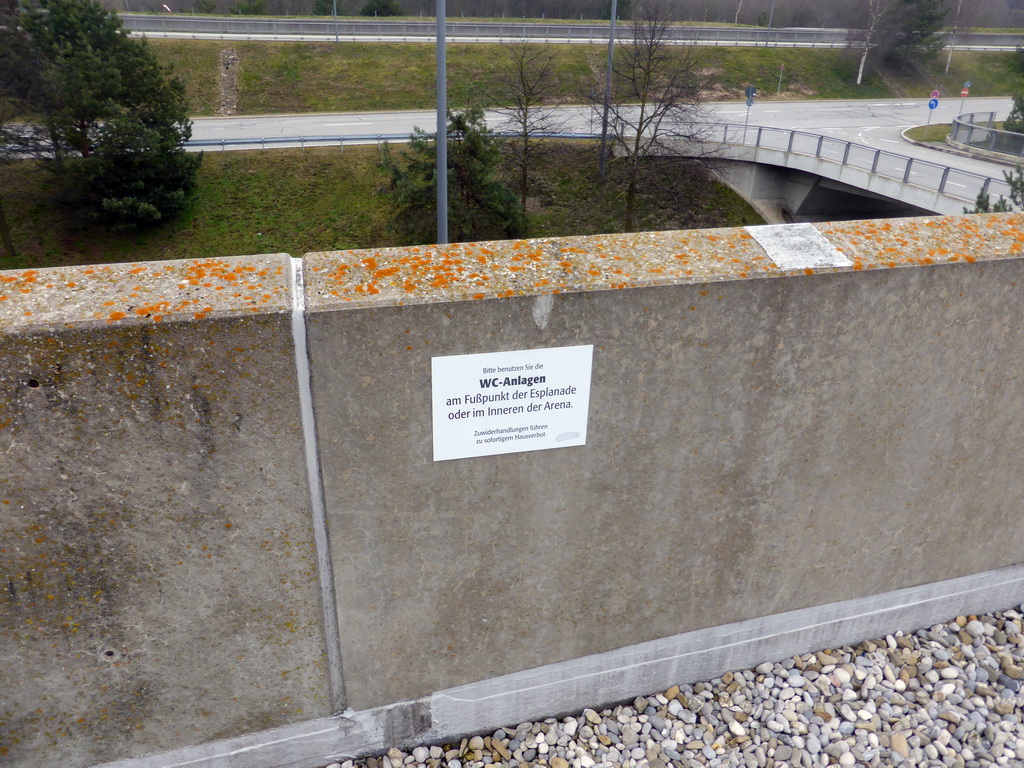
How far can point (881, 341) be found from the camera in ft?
11.4

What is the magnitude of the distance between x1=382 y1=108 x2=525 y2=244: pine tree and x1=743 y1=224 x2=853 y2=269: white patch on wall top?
14150 millimetres

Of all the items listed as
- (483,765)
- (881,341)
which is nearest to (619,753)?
(483,765)

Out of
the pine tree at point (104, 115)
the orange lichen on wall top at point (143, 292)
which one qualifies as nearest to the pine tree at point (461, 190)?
the pine tree at point (104, 115)

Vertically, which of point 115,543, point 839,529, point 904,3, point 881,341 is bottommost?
point 839,529

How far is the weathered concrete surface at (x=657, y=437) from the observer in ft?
9.56

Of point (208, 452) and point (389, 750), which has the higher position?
point (208, 452)

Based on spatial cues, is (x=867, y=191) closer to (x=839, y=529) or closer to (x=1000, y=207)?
(x=1000, y=207)

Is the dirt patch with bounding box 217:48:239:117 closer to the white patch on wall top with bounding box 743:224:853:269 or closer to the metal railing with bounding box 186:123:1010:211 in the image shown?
→ the metal railing with bounding box 186:123:1010:211

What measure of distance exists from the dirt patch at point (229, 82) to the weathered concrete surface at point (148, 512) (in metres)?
31.7

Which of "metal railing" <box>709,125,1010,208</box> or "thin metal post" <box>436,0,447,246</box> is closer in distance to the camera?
"thin metal post" <box>436,0,447,246</box>

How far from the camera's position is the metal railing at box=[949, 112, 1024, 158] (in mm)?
22438

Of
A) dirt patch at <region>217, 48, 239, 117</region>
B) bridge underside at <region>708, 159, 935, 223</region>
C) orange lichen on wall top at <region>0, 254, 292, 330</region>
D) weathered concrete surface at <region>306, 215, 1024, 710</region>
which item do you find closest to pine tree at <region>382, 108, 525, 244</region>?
bridge underside at <region>708, 159, 935, 223</region>

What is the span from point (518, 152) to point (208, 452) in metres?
23.0

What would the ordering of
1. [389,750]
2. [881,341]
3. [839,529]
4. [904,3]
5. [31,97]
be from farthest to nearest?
[904,3] < [31,97] < [839,529] < [389,750] < [881,341]
